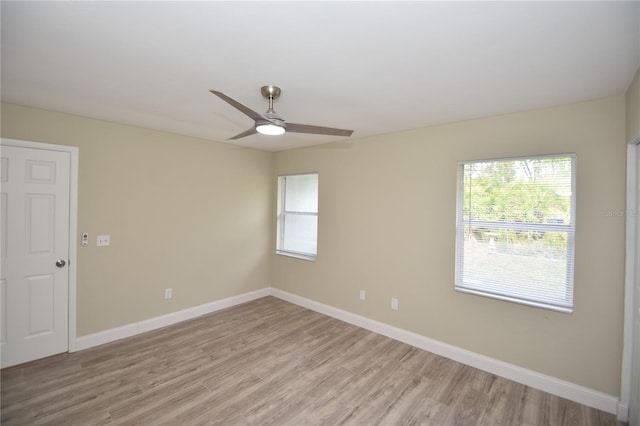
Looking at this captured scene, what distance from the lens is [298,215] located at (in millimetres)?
4746

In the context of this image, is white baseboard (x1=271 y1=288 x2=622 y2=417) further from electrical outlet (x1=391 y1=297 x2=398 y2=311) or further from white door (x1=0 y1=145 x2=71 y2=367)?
white door (x1=0 y1=145 x2=71 y2=367)

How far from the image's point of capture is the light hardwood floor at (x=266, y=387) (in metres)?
2.17

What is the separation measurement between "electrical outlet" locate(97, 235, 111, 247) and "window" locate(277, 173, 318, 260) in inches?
94.5

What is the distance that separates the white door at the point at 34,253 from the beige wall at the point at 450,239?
111 inches

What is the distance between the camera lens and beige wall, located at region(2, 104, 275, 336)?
3.12 m

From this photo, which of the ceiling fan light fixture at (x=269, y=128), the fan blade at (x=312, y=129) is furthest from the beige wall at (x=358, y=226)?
the ceiling fan light fixture at (x=269, y=128)

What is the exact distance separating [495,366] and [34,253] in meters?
4.65

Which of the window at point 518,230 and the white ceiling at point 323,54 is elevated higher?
the white ceiling at point 323,54

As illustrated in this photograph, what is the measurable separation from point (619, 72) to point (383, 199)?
2.21 meters

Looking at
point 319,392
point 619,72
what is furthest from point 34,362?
point 619,72

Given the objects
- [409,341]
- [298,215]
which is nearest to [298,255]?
[298,215]

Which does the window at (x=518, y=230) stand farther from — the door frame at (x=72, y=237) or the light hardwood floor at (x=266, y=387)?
the door frame at (x=72, y=237)

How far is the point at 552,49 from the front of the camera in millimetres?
1634

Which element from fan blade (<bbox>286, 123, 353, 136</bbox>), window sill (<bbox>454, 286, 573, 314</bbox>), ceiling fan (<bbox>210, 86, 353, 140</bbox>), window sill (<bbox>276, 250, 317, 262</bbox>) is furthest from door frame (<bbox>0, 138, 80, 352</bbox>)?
window sill (<bbox>454, 286, 573, 314</bbox>)
